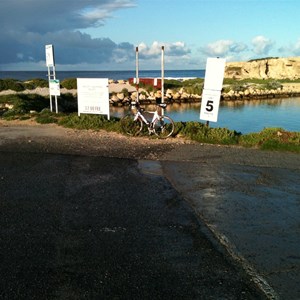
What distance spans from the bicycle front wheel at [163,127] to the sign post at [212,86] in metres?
1.18

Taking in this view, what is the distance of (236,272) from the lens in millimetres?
4168

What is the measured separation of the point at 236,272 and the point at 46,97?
101ft

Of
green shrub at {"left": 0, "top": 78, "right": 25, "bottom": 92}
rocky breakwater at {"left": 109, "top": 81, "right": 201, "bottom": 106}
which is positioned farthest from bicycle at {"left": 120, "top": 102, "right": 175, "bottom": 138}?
green shrub at {"left": 0, "top": 78, "right": 25, "bottom": 92}

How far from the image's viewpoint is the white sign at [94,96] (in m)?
15.0

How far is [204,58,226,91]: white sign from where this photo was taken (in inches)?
476

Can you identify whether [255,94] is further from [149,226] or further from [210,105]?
[149,226]

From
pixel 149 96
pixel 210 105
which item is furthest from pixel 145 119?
pixel 149 96

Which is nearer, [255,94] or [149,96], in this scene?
[149,96]

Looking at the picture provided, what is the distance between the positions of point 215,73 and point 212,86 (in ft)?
1.50

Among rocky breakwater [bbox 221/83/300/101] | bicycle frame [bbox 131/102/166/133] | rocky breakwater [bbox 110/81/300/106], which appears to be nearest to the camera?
bicycle frame [bbox 131/102/166/133]

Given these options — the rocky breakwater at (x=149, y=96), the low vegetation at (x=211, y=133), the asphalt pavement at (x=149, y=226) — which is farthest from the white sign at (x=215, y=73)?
the rocky breakwater at (x=149, y=96)

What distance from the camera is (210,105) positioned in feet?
41.8

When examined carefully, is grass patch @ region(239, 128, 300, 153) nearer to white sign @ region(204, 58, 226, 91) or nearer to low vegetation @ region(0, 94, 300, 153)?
low vegetation @ region(0, 94, 300, 153)

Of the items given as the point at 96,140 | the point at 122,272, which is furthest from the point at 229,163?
the point at 122,272
